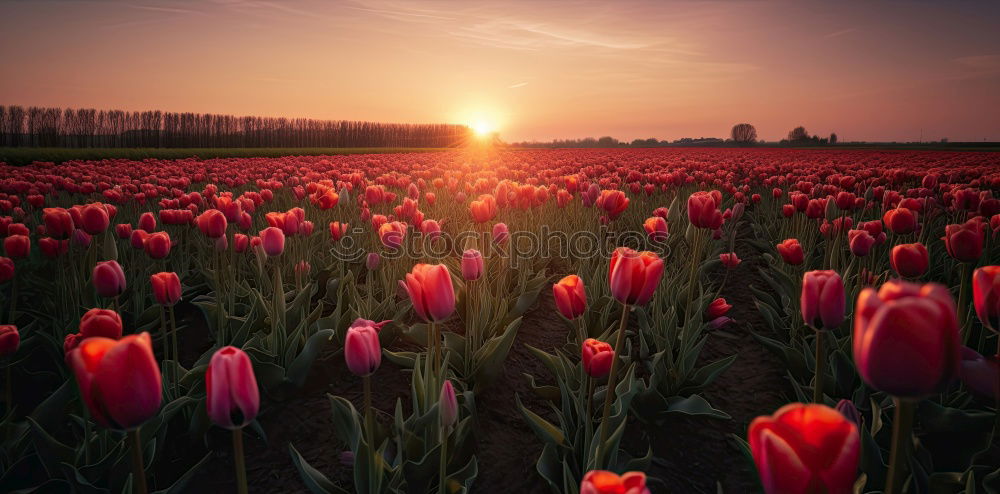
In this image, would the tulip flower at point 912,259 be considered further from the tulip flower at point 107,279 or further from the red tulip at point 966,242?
the tulip flower at point 107,279

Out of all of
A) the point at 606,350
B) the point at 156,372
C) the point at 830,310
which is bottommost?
the point at 606,350

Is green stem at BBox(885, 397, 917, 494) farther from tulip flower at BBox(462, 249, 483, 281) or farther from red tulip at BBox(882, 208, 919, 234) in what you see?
red tulip at BBox(882, 208, 919, 234)

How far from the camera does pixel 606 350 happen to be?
190 centimetres

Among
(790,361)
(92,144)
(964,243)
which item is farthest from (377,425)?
(92,144)

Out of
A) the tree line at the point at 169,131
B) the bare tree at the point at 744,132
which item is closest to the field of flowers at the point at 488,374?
the tree line at the point at 169,131

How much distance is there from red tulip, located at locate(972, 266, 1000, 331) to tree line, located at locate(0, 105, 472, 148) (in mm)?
50637

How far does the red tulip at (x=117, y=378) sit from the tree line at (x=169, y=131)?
4942cm

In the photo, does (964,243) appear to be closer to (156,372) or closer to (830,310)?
(830,310)

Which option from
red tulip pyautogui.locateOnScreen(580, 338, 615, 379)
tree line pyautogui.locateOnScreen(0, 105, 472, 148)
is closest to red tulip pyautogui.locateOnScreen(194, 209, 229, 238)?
red tulip pyautogui.locateOnScreen(580, 338, 615, 379)

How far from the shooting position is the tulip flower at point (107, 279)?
83.0 inches

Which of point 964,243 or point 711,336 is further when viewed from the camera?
point 711,336

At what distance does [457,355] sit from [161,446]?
4.82 feet

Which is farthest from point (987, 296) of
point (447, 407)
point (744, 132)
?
point (744, 132)

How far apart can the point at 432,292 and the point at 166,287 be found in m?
1.31
